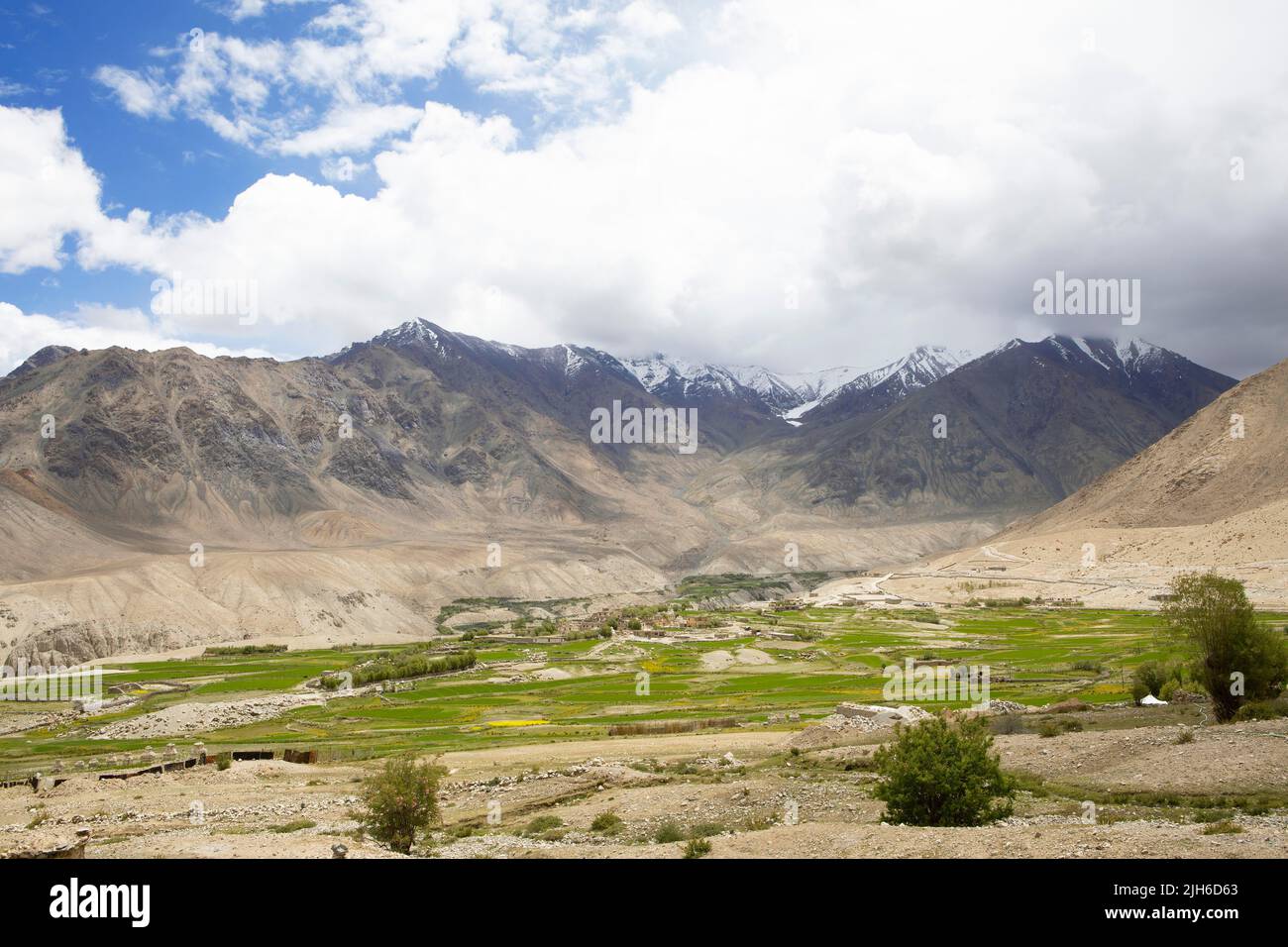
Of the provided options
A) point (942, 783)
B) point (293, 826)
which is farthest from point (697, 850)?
point (293, 826)

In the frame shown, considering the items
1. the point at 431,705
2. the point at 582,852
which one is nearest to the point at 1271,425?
the point at 431,705

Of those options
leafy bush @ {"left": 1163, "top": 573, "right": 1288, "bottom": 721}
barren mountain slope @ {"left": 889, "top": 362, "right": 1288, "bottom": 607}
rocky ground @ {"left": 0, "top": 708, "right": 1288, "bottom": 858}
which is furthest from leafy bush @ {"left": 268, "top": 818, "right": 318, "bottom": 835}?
barren mountain slope @ {"left": 889, "top": 362, "right": 1288, "bottom": 607}

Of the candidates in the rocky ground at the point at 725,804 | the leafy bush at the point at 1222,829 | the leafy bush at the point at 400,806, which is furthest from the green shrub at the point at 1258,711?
the leafy bush at the point at 400,806

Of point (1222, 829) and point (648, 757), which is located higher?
point (1222, 829)

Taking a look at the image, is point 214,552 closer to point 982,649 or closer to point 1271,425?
point 982,649

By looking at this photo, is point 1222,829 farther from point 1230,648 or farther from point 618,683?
point 618,683

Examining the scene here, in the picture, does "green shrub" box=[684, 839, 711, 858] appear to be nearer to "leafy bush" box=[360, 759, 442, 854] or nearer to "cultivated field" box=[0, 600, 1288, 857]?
"cultivated field" box=[0, 600, 1288, 857]

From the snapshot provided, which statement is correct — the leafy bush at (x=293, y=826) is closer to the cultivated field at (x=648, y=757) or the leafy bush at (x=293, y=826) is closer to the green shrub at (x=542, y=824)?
the cultivated field at (x=648, y=757)
